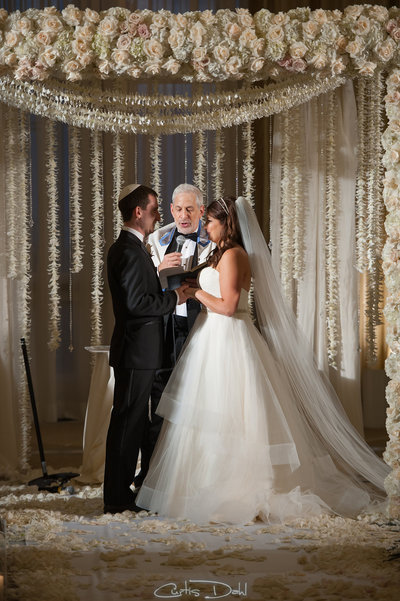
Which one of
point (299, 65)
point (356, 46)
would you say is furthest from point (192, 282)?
point (356, 46)

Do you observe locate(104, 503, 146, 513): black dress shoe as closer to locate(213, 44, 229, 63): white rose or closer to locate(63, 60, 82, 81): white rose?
locate(63, 60, 82, 81): white rose

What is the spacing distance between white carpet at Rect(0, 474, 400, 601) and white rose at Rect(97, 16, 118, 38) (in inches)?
95.9

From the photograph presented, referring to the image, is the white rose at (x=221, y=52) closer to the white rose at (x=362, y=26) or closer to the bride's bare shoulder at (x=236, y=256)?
the white rose at (x=362, y=26)

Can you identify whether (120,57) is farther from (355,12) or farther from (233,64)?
(355,12)

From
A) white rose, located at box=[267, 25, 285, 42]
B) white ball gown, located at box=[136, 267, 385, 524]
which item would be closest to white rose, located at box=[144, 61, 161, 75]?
white rose, located at box=[267, 25, 285, 42]

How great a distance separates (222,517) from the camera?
155 inches

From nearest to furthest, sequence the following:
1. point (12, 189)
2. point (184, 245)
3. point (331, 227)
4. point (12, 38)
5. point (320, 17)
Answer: point (12, 38) → point (320, 17) → point (184, 245) → point (12, 189) → point (331, 227)

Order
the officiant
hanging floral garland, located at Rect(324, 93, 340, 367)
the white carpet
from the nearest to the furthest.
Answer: the white carpet → the officiant → hanging floral garland, located at Rect(324, 93, 340, 367)

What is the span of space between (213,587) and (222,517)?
2.83 feet

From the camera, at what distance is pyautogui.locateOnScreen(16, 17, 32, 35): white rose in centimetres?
375

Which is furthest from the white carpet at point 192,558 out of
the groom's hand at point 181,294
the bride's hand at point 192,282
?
the bride's hand at point 192,282

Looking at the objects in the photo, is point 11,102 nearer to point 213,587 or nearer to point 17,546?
point 17,546

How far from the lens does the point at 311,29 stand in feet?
12.5

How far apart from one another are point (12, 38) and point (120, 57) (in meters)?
0.53
